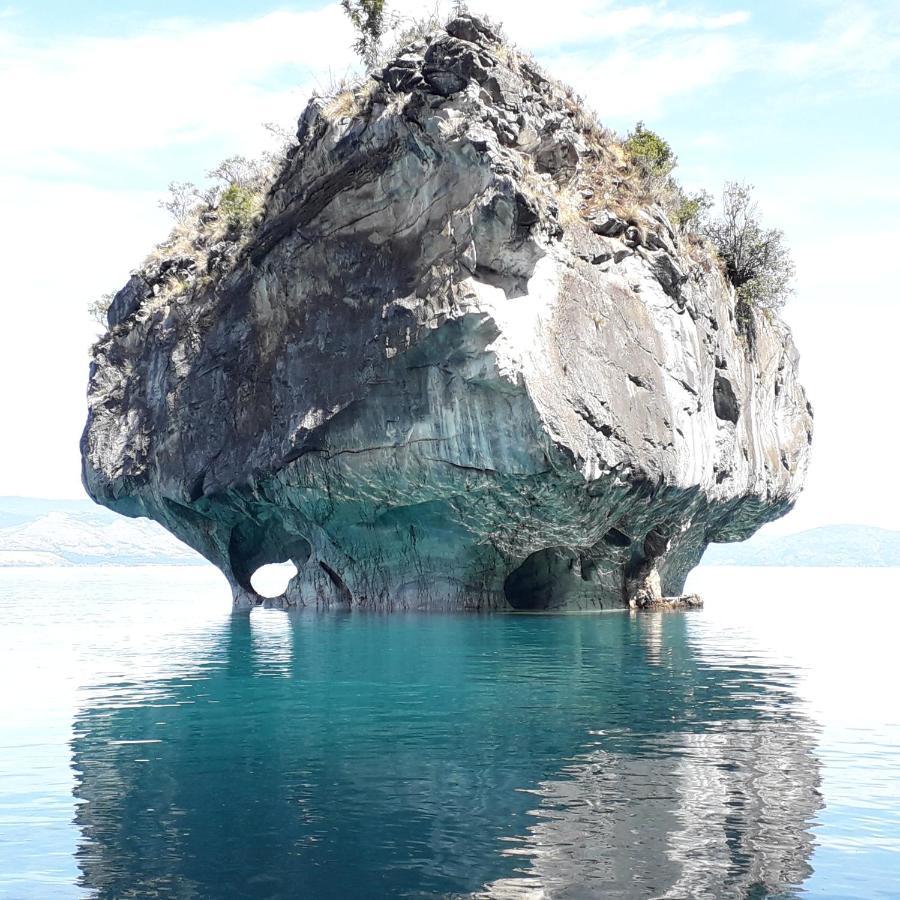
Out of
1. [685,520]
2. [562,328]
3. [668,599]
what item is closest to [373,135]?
[562,328]

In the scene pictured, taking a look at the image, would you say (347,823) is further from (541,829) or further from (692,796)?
(692,796)

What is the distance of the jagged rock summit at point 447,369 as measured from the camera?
1377 inches

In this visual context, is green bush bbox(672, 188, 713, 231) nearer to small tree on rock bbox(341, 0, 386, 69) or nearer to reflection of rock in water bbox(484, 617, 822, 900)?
small tree on rock bbox(341, 0, 386, 69)

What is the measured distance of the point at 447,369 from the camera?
3534cm

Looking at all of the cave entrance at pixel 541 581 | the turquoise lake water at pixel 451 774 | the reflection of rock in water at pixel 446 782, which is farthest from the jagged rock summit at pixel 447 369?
the reflection of rock in water at pixel 446 782

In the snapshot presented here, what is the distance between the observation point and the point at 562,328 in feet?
117

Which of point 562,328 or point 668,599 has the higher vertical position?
point 562,328

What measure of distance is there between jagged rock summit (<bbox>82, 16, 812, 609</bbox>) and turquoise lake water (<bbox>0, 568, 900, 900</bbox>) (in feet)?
28.6

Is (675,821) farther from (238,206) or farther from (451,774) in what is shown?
(238,206)

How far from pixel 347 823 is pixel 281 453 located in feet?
93.6

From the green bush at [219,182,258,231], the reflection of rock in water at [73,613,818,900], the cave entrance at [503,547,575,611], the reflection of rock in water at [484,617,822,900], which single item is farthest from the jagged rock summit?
the reflection of rock in water at [484,617,822,900]

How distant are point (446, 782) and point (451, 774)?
0.47 m

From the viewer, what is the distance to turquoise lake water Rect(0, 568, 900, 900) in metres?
10.9

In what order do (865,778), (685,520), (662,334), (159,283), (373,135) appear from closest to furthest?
(865,778), (373,135), (662,334), (685,520), (159,283)
